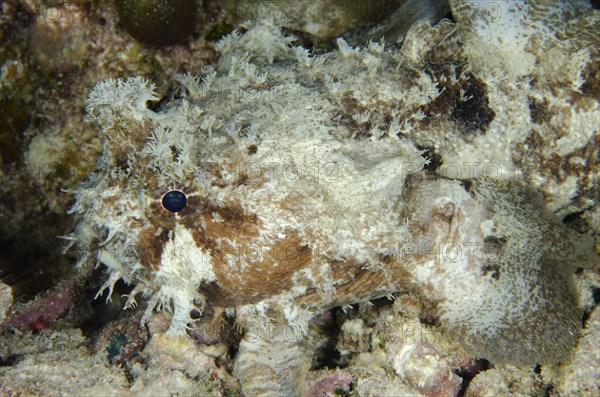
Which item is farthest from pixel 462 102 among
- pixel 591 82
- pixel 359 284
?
pixel 359 284

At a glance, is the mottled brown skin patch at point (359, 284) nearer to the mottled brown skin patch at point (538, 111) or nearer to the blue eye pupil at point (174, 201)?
the blue eye pupil at point (174, 201)

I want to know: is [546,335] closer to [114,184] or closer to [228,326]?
[228,326]

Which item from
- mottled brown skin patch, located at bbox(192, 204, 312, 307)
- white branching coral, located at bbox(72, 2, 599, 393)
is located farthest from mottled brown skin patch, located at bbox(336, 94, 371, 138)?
mottled brown skin patch, located at bbox(192, 204, 312, 307)

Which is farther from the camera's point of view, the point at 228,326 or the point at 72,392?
the point at 228,326

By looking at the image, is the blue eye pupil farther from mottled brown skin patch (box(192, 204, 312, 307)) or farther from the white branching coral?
mottled brown skin patch (box(192, 204, 312, 307))

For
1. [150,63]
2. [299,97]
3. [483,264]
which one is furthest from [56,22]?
[483,264]

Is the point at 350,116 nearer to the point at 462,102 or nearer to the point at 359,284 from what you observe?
the point at 462,102

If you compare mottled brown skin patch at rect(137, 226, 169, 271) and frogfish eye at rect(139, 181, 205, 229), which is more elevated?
frogfish eye at rect(139, 181, 205, 229)
